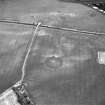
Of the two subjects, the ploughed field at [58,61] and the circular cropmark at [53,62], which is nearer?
the ploughed field at [58,61]

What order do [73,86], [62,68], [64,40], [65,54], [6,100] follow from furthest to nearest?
[64,40] < [65,54] < [62,68] < [73,86] < [6,100]

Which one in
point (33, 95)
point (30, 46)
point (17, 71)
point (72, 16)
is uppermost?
point (72, 16)

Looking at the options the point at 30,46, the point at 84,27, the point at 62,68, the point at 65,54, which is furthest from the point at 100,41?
the point at 30,46

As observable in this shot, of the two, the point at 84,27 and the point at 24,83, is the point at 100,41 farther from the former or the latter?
the point at 24,83

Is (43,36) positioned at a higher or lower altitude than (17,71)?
higher

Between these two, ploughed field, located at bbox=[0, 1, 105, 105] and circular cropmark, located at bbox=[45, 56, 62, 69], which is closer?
ploughed field, located at bbox=[0, 1, 105, 105]

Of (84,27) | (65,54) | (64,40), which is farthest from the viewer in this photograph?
(84,27)

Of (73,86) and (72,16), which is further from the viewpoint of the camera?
(72,16)
